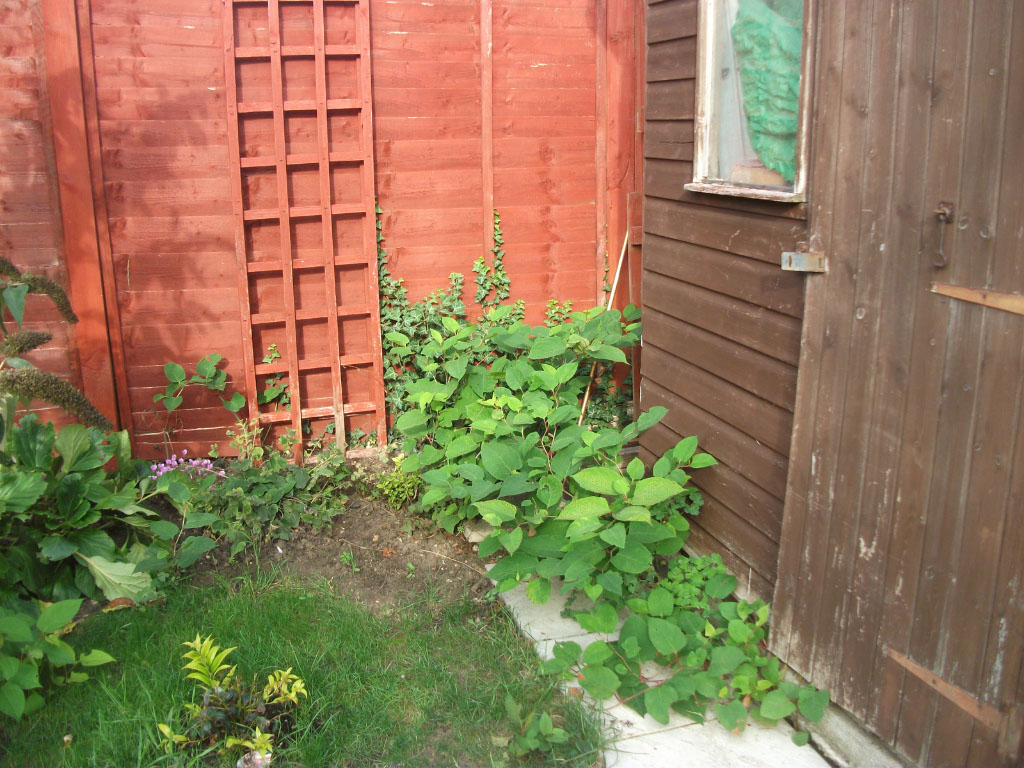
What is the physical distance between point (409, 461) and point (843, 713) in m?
2.28

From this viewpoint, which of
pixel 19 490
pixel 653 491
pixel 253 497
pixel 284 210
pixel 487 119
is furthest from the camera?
pixel 487 119

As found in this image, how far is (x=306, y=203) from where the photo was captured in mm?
4949

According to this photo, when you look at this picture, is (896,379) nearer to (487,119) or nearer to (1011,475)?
(1011,475)

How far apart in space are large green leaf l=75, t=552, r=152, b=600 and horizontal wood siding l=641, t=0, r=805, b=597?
7.27 feet

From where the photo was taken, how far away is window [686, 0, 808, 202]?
297 cm

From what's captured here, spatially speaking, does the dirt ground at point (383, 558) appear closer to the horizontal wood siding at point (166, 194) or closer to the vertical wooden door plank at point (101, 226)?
the horizontal wood siding at point (166, 194)

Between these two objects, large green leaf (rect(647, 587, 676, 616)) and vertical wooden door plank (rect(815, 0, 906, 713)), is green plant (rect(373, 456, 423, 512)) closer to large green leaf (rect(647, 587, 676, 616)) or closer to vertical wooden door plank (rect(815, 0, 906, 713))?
Result: large green leaf (rect(647, 587, 676, 616))

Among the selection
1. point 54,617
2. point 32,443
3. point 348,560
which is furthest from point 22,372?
point 348,560

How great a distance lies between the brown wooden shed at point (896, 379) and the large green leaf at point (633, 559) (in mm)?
437

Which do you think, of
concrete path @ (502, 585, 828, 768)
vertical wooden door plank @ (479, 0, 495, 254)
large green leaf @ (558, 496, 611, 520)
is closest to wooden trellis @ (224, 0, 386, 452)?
vertical wooden door plank @ (479, 0, 495, 254)

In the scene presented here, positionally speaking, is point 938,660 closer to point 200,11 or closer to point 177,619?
point 177,619

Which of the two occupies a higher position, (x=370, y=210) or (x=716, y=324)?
(x=370, y=210)

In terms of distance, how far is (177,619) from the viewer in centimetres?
350

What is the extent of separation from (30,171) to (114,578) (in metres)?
2.17
